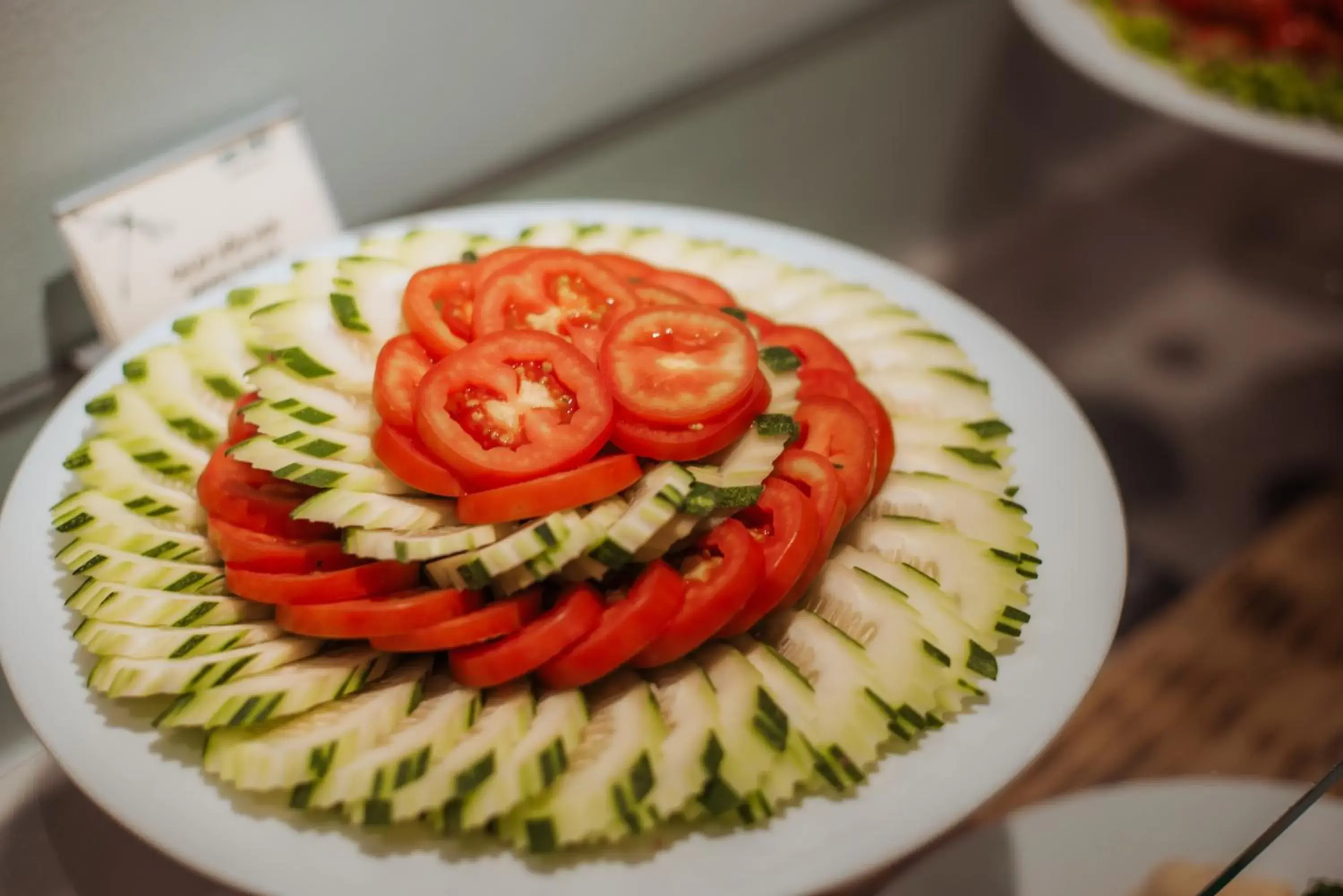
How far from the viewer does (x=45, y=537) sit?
1228 millimetres

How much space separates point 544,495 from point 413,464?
0.47 ft

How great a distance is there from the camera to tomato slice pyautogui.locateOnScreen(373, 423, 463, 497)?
43.5 inches

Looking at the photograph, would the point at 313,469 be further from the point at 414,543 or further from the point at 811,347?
the point at 811,347

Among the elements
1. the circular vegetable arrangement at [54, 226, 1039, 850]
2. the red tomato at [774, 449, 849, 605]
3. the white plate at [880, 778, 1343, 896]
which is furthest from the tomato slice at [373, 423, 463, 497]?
the white plate at [880, 778, 1343, 896]

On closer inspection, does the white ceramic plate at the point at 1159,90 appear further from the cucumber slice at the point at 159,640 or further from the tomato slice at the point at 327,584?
the cucumber slice at the point at 159,640

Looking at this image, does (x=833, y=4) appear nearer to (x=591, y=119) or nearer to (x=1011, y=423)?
(x=591, y=119)

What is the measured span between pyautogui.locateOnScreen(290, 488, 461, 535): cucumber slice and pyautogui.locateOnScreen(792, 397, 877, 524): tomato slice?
396 mm

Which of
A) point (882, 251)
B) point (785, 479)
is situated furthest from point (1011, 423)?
point (882, 251)

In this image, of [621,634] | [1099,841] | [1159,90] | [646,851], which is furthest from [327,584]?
[1159,90]

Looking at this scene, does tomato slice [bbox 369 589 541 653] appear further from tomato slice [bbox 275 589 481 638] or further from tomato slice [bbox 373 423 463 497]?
tomato slice [bbox 373 423 463 497]

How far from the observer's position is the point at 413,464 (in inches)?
43.8

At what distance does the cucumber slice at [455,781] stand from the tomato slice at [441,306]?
17.0 inches

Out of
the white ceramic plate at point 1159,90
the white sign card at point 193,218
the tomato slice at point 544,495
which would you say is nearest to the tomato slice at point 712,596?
the tomato slice at point 544,495

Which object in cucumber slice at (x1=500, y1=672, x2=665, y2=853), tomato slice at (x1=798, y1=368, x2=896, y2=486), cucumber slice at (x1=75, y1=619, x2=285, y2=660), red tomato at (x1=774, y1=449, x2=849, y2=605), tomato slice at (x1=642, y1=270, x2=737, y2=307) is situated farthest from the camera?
tomato slice at (x1=642, y1=270, x2=737, y2=307)
